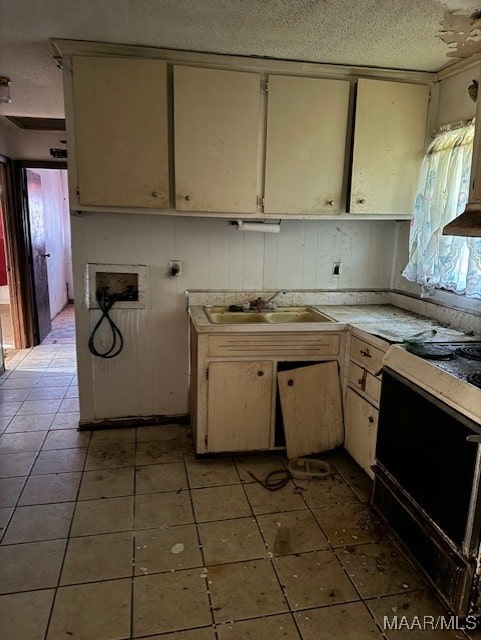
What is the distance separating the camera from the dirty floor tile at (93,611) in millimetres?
1620

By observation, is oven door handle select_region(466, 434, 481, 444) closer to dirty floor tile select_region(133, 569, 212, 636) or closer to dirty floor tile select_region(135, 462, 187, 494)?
dirty floor tile select_region(133, 569, 212, 636)

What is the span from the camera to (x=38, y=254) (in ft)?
17.3

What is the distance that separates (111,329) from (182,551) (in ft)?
5.06

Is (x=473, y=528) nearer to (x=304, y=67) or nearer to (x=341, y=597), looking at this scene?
(x=341, y=597)

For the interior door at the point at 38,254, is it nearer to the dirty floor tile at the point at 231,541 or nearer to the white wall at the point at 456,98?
the dirty floor tile at the point at 231,541

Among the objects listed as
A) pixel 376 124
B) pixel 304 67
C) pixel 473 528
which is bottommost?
pixel 473 528

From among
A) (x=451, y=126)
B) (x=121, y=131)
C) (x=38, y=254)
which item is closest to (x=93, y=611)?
(x=121, y=131)

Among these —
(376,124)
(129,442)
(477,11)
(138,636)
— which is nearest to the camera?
(138,636)

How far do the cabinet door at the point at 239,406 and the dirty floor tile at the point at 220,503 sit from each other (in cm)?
32

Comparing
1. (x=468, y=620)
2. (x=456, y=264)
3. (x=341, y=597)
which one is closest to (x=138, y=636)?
(x=341, y=597)

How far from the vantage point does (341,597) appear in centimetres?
180

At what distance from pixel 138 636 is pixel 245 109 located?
2.59 m

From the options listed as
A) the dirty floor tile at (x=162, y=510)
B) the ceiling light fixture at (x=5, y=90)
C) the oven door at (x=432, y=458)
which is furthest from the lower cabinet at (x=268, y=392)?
the ceiling light fixture at (x=5, y=90)

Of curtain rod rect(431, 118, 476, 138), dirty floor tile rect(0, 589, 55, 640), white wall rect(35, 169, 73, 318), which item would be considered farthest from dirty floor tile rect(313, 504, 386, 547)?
white wall rect(35, 169, 73, 318)
